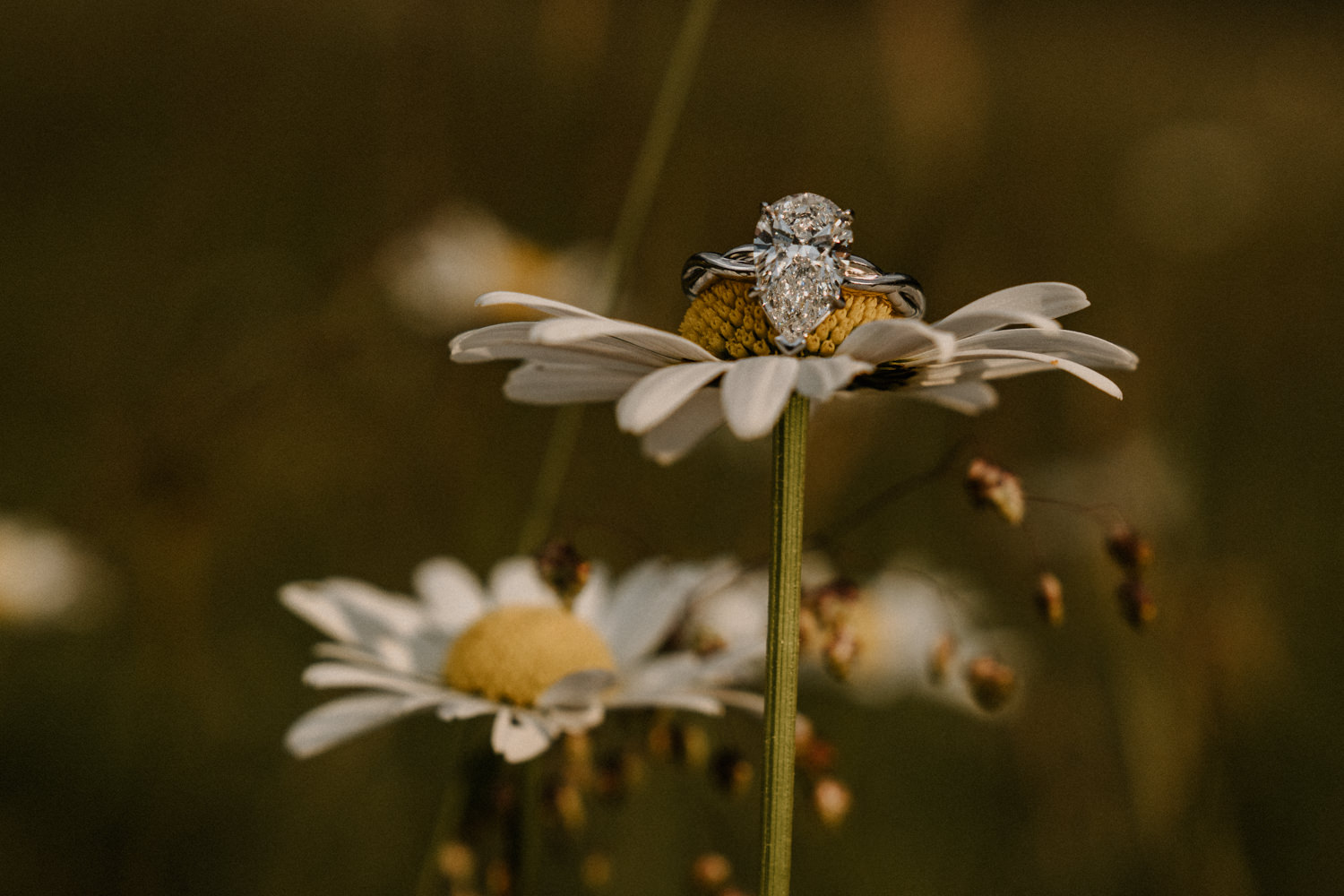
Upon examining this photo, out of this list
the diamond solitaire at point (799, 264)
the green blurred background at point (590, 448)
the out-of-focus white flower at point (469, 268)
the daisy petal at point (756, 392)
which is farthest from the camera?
the out-of-focus white flower at point (469, 268)

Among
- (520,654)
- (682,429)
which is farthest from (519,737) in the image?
(682,429)

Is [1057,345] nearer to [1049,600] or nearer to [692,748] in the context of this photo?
[1049,600]

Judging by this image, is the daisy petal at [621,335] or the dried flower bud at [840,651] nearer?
the daisy petal at [621,335]

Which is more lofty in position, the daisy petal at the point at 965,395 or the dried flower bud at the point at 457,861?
the daisy petal at the point at 965,395

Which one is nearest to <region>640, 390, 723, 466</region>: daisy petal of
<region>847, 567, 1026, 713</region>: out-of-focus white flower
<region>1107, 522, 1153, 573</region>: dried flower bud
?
<region>1107, 522, 1153, 573</region>: dried flower bud

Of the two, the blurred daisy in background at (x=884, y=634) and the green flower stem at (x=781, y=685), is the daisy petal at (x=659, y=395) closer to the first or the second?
the green flower stem at (x=781, y=685)

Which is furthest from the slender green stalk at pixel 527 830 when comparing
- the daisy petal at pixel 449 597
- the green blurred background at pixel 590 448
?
the daisy petal at pixel 449 597

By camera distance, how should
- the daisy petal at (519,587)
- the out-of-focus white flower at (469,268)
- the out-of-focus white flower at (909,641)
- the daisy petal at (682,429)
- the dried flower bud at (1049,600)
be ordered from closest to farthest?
1. the dried flower bud at (1049,600)
2. the daisy petal at (682,429)
3. the daisy petal at (519,587)
4. the out-of-focus white flower at (909,641)
5. the out-of-focus white flower at (469,268)
